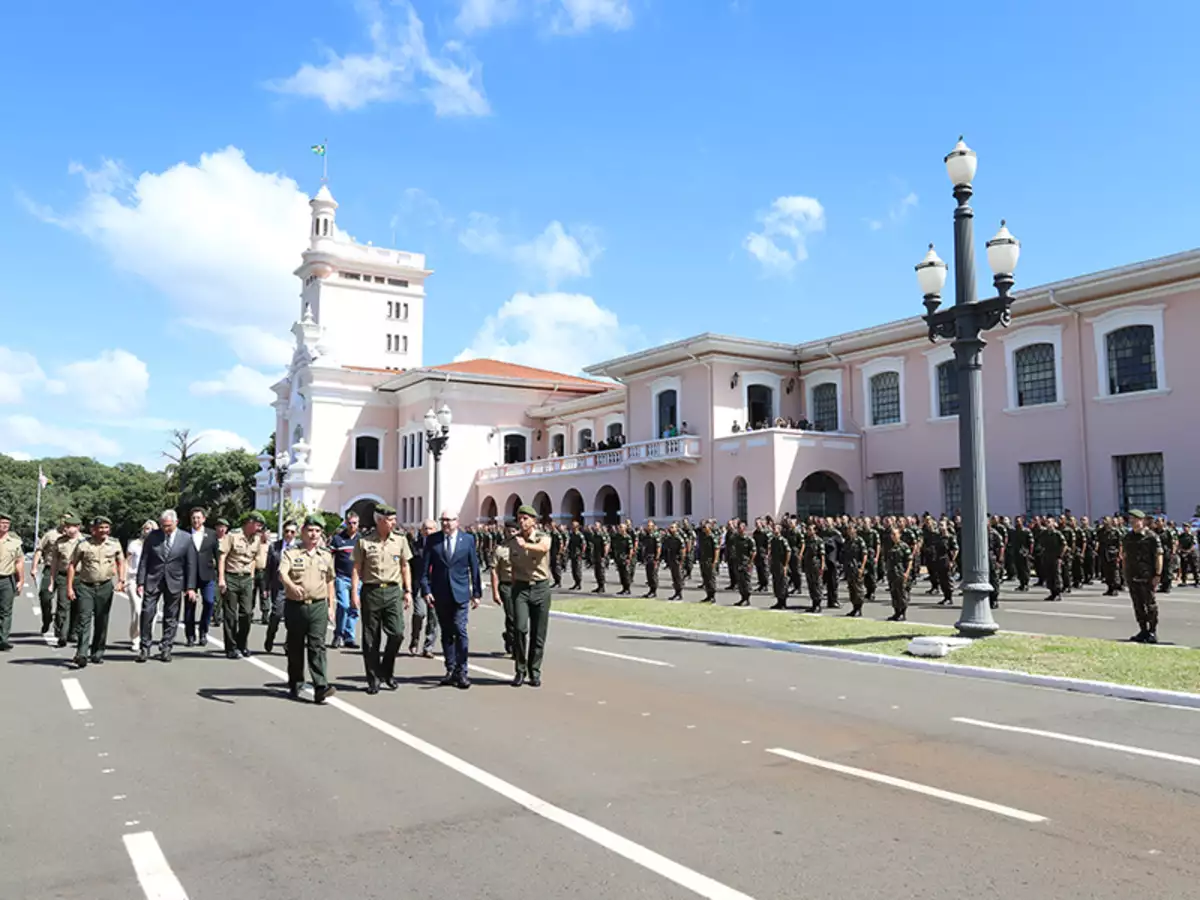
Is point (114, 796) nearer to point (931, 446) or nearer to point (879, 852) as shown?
point (879, 852)

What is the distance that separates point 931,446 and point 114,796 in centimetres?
3140

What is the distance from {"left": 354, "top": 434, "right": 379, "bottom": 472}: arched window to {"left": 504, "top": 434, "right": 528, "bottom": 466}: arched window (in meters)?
8.60

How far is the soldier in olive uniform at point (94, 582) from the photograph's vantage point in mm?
11070

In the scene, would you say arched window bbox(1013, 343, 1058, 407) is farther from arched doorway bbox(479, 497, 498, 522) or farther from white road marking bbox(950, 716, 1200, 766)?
arched doorway bbox(479, 497, 498, 522)

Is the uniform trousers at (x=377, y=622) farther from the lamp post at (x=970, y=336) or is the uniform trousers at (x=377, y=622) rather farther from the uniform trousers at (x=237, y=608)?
the lamp post at (x=970, y=336)

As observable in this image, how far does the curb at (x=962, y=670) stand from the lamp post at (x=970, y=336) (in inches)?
55.1

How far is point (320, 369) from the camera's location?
55.6m

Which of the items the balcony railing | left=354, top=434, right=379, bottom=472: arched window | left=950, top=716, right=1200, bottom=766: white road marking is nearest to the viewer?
left=950, top=716, right=1200, bottom=766: white road marking

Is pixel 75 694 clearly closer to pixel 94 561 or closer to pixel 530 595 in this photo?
pixel 94 561

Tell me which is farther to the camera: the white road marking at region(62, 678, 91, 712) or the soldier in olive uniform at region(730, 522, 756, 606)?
the soldier in olive uniform at region(730, 522, 756, 606)

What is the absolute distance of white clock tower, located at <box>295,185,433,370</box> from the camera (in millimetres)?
65125

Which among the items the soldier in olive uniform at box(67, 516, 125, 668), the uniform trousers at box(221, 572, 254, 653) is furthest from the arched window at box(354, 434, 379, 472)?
the soldier in olive uniform at box(67, 516, 125, 668)

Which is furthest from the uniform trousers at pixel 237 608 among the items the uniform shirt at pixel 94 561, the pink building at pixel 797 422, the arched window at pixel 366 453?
the arched window at pixel 366 453

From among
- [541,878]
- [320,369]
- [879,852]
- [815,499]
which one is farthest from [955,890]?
[320,369]
